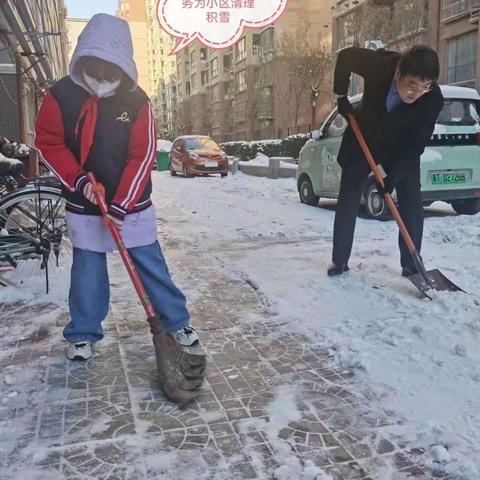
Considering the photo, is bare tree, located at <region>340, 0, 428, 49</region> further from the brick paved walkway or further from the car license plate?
the brick paved walkway

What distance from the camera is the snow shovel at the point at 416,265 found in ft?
12.4

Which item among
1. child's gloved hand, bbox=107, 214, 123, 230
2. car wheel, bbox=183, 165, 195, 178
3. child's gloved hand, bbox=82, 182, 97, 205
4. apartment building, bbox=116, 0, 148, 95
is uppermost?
apartment building, bbox=116, 0, 148, 95

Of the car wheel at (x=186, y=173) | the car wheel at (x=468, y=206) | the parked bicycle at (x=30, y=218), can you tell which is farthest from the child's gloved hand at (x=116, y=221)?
the car wheel at (x=186, y=173)

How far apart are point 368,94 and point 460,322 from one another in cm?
177

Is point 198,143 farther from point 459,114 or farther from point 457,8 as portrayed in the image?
point 457,8

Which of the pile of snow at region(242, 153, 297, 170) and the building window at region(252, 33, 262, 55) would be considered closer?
the pile of snow at region(242, 153, 297, 170)

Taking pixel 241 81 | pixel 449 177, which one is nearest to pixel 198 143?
pixel 449 177

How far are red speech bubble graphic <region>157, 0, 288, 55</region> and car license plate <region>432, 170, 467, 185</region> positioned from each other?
16.4 ft

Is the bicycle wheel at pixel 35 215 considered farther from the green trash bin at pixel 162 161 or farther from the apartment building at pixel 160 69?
the apartment building at pixel 160 69

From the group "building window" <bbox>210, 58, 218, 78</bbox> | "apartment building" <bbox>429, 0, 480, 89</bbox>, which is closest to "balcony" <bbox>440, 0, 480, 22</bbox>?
"apartment building" <bbox>429, 0, 480, 89</bbox>

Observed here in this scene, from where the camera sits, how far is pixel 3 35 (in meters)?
9.88

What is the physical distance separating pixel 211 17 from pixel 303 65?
26650 millimetres

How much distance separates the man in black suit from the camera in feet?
11.8

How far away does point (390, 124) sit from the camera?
13.1 ft
